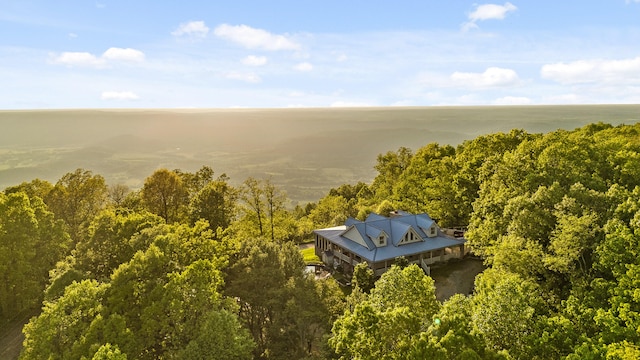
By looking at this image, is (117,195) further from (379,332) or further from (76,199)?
(379,332)

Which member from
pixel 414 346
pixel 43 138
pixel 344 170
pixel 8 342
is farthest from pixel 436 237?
pixel 43 138

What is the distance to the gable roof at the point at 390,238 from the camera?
3784 cm

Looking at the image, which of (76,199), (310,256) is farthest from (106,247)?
(310,256)

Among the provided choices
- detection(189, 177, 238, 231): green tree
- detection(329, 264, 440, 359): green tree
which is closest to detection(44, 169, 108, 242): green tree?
detection(189, 177, 238, 231): green tree

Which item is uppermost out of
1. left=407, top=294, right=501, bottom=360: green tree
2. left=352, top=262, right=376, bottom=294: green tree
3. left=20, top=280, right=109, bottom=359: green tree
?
left=407, top=294, right=501, bottom=360: green tree

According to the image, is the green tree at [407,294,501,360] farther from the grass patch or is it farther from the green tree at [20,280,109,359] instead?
the grass patch

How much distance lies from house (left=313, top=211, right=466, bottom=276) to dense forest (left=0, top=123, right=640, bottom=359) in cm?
592

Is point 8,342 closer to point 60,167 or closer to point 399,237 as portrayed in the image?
point 399,237

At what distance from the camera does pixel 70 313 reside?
20.2 metres

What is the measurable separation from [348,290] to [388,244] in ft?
21.9

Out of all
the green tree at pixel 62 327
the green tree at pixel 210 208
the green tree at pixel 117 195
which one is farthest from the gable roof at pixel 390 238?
the green tree at pixel 117 195

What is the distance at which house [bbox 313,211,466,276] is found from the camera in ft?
124

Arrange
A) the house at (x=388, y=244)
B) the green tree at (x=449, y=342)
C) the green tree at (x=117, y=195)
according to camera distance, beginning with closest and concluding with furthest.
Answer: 1. the green tree at (x=449, y=342)
2. the house at (x=388, y=244)
3. the green tree at (x=117, y=195)

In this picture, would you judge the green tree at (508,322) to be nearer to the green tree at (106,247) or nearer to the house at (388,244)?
the house at (388,244)
